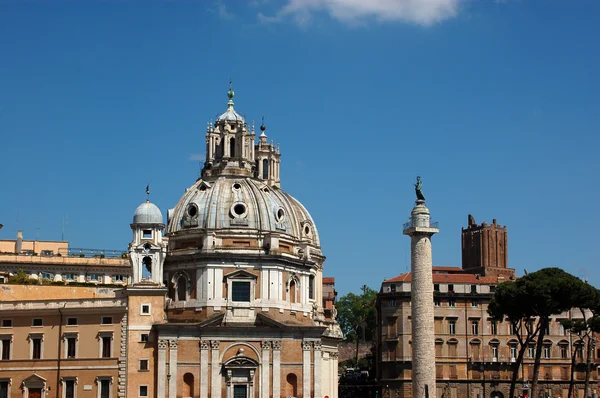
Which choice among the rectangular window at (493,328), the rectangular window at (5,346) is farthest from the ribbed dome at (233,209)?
the rectangular window at (493,328)

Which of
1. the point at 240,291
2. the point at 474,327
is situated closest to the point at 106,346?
the point at 240,291

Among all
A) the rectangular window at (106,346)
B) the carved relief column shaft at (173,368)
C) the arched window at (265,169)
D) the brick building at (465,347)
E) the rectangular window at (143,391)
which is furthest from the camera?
the brick building at (465,347)

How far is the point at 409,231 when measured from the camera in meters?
72.0

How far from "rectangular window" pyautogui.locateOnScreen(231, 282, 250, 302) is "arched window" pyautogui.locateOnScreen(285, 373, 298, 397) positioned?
6427 mm

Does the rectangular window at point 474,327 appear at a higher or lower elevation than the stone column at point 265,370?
higher

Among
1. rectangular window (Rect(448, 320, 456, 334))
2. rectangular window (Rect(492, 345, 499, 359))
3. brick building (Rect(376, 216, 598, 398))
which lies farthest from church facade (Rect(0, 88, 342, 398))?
rectangular window (Rect(492, 345, 499, 359))

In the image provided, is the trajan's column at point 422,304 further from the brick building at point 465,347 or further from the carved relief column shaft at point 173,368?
the brick building at point 465,347

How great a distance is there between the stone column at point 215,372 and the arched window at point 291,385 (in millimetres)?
5081

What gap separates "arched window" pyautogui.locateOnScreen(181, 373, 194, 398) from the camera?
76.0 meters

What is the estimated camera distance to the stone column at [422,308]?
7100cm

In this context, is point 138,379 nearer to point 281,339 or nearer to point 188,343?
point 188,343

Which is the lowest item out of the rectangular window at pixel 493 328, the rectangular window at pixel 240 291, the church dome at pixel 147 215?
the rectangular window at pixel 493 328

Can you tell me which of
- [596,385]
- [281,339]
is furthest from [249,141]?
[596,385]

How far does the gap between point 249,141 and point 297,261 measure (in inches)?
488
